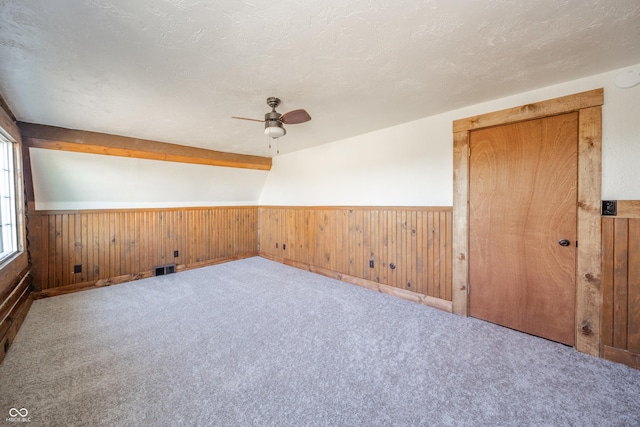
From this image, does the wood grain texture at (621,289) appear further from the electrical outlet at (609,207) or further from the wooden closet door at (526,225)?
the wooden closet door at (526,225)

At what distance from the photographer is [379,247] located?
11.3 feet

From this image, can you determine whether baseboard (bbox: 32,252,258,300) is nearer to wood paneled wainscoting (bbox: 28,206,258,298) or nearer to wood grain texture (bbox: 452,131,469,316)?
wood paneled wainscoting (bbox: 28,206,258,298)

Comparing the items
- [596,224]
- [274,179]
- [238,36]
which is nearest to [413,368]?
[596,224]

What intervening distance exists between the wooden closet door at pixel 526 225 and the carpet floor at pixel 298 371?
246mm

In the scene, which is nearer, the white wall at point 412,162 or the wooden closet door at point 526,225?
the white wall at point 412,162

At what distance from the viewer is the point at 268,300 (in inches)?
124

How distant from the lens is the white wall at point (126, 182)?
3.28 meters

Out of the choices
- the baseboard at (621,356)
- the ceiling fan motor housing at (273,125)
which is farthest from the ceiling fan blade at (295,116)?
the baseboard at (621,356)

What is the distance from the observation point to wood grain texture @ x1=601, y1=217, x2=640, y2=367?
1842mm

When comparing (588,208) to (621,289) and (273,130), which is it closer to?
(621,289)

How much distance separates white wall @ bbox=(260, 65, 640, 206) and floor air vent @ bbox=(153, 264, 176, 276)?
7.35 ft

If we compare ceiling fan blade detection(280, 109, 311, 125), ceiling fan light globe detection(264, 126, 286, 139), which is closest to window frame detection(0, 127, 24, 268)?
ceiling fan light globe detection(264, 126, 286, 139)

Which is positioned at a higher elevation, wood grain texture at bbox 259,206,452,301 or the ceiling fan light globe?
the ceiling fan light globe

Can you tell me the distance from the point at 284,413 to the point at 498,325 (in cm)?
222
